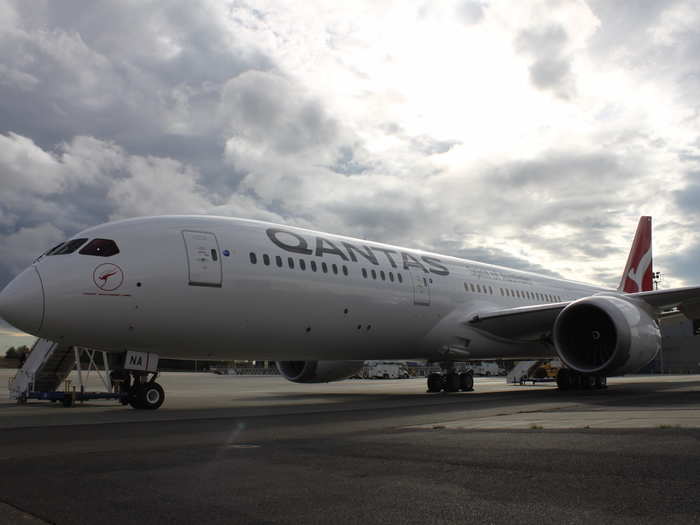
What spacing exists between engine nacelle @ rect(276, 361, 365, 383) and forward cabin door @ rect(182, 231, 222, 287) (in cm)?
602

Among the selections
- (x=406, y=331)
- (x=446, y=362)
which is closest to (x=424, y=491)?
(x=406, y=331)

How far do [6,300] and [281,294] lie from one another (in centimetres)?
483

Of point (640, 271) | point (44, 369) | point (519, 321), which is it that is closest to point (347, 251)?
point (519, 321)

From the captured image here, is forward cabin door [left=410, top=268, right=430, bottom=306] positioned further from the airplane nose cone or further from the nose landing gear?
the airplane nose cone

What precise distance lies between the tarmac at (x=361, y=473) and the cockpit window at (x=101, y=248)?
3.54m

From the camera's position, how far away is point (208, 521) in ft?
10.4

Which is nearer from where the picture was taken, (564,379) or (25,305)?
(25,305)

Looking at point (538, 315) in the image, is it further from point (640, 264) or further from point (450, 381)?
point (640, 264)

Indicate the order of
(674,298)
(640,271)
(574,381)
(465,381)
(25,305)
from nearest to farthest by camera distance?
(25,305)
(674,298)
(465,381)
(574,381)
(640,271)

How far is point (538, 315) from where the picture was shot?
17078 mm

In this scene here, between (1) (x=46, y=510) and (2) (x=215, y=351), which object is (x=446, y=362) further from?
(1) (x=46, y=510)

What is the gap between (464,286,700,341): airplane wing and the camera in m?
16.0

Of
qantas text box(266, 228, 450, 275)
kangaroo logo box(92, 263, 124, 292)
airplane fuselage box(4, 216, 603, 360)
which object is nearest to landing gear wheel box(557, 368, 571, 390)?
airplane fuselage box(4, 216, 603, 360)

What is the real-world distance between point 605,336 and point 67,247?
41.7ft
